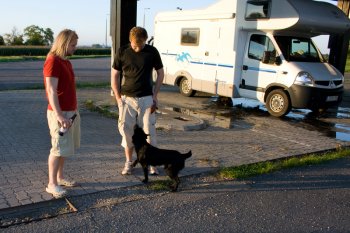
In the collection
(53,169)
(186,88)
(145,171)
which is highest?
(186,88)

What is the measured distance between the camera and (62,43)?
4.04m

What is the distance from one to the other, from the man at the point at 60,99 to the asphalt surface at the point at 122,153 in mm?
424

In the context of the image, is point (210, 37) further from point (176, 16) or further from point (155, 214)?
point (155, 214)

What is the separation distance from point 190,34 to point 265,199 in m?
8.92

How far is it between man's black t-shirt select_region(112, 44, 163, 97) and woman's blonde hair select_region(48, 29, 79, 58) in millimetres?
933

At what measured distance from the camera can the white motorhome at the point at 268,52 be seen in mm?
9898

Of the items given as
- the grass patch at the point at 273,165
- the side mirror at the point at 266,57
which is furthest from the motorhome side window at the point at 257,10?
the grass patch at the point at 273,165

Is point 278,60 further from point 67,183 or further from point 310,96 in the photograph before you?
point 67,183

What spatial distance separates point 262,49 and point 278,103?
5.26ft

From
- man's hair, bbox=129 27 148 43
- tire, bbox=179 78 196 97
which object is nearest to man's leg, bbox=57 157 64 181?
man's hair, bbox=129 27 148 43

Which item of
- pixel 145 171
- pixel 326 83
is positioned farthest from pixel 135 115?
pixel 326 83

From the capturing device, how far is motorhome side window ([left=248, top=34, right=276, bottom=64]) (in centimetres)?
1034

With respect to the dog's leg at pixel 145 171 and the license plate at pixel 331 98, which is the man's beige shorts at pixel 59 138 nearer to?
the dog's leg at pixel 145 171

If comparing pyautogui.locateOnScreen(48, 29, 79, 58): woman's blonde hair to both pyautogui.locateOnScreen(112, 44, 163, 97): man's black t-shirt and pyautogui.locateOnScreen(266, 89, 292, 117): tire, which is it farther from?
pyautogui.locateOnScreen(266, 89, 292, 117): tire
